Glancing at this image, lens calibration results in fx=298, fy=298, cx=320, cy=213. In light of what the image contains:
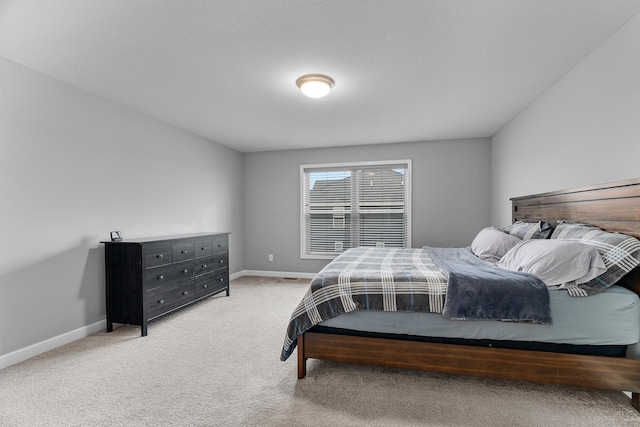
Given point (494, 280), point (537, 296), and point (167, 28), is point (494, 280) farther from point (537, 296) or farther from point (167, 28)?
point (167, 28)

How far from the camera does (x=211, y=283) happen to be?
4012mm

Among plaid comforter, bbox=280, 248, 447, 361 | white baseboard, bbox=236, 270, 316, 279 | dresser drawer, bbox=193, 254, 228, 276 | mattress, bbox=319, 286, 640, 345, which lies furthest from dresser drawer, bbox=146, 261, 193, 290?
mattress, bbox=319, 286, 640, 345

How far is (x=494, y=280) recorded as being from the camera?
6.36 feet

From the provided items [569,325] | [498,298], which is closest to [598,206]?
[569,325]

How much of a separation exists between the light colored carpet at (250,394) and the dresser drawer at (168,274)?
2.04ft

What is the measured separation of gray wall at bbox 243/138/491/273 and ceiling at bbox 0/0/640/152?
1.32 m

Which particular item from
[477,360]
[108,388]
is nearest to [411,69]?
[477,360]

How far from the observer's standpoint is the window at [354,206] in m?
5.16

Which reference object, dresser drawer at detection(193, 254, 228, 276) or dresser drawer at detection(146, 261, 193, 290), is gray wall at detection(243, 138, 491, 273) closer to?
dresser drawer at detection(193, 254, 228, 276)

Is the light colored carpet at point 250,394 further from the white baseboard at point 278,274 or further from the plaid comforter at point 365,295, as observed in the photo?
the white baseboard at point 278,274

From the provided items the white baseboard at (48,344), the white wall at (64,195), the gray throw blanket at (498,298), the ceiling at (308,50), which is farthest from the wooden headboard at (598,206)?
the white baseboard at (48,344)

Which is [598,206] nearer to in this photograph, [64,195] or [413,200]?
[413,200]

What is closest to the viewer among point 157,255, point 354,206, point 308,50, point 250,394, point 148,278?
point 250,394

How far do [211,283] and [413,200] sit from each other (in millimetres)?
3419
